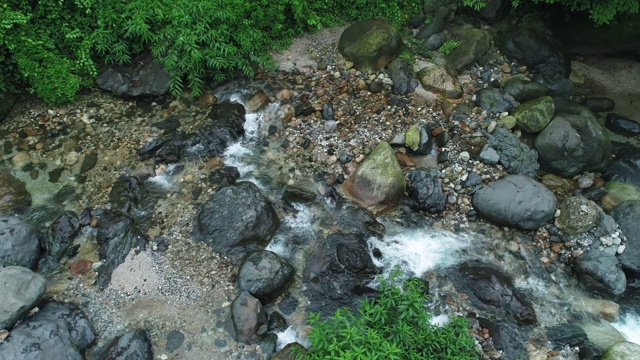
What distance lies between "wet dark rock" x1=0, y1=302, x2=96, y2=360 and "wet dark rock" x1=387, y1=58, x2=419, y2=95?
7.05m

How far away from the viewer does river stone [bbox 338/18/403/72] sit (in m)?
10.6

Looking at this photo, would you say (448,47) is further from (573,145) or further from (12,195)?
(12,195)

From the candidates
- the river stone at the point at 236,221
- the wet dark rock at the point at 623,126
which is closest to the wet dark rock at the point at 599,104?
the wet dark rock at the point at 623,126

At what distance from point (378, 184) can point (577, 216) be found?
3.35m

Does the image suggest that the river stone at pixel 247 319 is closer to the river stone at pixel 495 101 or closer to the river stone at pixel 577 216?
the river stone at pixel 577 216

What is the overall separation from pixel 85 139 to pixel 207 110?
2.35m

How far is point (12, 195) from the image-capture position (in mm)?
8648

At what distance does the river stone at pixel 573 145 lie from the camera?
9.21 metres

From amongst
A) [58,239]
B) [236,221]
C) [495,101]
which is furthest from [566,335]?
[58,239]

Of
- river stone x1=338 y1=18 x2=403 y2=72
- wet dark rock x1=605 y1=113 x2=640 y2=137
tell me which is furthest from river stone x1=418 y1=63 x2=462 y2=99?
wet dark rock x1=605 y1=113 x2=640 y2=137

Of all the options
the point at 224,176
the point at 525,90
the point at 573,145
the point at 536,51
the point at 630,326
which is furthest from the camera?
the point at 536,51

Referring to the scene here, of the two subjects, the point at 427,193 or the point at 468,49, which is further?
the point at 468,49

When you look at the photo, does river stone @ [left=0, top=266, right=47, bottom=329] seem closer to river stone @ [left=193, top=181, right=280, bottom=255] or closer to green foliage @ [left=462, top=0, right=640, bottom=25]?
river stone @ [left=193, top=181, right=280, bottom=255]

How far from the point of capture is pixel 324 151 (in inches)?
372
